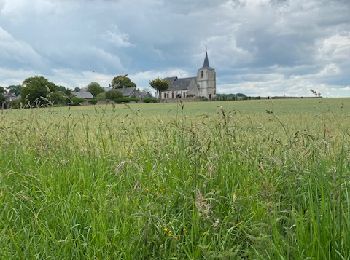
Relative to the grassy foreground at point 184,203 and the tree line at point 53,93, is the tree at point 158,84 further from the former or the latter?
the grassy foreground at point 184,203

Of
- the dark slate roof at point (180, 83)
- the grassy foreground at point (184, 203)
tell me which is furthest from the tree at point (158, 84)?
the grassy foreground at point (184, 203)

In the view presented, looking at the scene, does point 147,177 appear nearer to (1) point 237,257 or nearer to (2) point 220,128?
(2) point 220,128

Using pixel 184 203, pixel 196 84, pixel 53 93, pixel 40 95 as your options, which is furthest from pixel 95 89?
pixel 184 203

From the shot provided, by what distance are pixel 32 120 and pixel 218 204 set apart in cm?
489

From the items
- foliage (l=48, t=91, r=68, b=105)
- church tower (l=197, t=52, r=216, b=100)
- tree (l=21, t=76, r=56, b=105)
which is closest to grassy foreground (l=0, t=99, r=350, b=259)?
tree (l=21, t=76, r=56, b=105)

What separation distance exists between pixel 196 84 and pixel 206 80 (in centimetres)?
656

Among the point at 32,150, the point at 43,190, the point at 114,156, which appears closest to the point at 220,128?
the point at 114,156

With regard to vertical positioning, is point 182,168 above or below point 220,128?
below

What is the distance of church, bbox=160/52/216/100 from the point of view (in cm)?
16975

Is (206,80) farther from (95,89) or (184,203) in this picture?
(184,203)

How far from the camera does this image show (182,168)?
14.0 ft

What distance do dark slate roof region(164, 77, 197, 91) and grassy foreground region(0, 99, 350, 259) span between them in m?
165

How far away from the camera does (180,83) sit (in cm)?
17288

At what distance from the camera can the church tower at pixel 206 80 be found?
17700 centimetres
